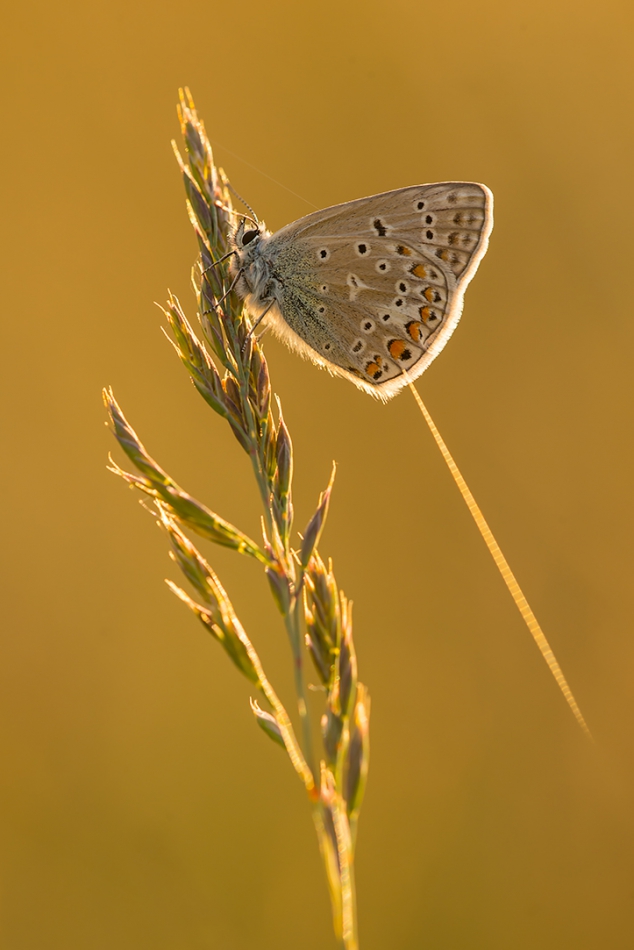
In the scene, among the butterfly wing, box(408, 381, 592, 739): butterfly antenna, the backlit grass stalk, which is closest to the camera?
the backlit grass stalk

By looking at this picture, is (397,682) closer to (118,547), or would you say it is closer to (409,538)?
(409,538)

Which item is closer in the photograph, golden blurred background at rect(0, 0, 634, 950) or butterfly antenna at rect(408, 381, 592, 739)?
butterfly antenna at rect(408, 381, 592, 739)

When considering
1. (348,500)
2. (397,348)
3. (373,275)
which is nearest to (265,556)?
(397,348)

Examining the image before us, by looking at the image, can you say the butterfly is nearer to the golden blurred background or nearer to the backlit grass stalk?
the backlit grass stalk

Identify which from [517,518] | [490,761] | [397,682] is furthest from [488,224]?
[490,761]

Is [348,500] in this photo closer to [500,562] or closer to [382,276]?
[382,276]

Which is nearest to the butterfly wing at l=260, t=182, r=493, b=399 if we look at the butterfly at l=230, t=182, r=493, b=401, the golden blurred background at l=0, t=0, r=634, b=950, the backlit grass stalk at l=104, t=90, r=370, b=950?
the butterfly at l=230, t=182, r=493, b=401
